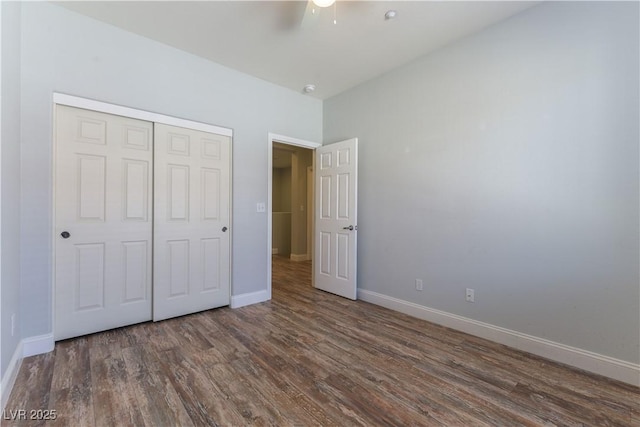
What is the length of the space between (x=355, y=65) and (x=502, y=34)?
1.42 meters

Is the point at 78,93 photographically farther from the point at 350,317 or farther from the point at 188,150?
the point at 350,317

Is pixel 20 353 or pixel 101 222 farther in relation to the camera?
pixel 101 222

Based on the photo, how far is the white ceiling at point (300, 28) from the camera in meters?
2.30

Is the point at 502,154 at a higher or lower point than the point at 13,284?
higher

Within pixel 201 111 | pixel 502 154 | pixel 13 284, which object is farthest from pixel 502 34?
pixel 13 284

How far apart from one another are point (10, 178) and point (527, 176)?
3807mm

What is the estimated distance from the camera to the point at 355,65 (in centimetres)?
323

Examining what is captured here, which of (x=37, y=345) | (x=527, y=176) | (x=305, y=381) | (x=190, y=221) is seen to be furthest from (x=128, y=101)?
(x=527, y=176)

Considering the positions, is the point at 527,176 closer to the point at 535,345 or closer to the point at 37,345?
the point at 535,345

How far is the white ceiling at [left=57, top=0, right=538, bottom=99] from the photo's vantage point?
2.30m

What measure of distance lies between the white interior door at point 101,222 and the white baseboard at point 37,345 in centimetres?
11

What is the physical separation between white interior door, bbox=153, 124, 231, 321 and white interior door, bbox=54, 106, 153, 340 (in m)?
0.11

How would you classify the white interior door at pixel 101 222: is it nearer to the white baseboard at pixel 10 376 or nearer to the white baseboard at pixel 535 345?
the white baseboard at pixel 10 376

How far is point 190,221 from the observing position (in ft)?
10.0
